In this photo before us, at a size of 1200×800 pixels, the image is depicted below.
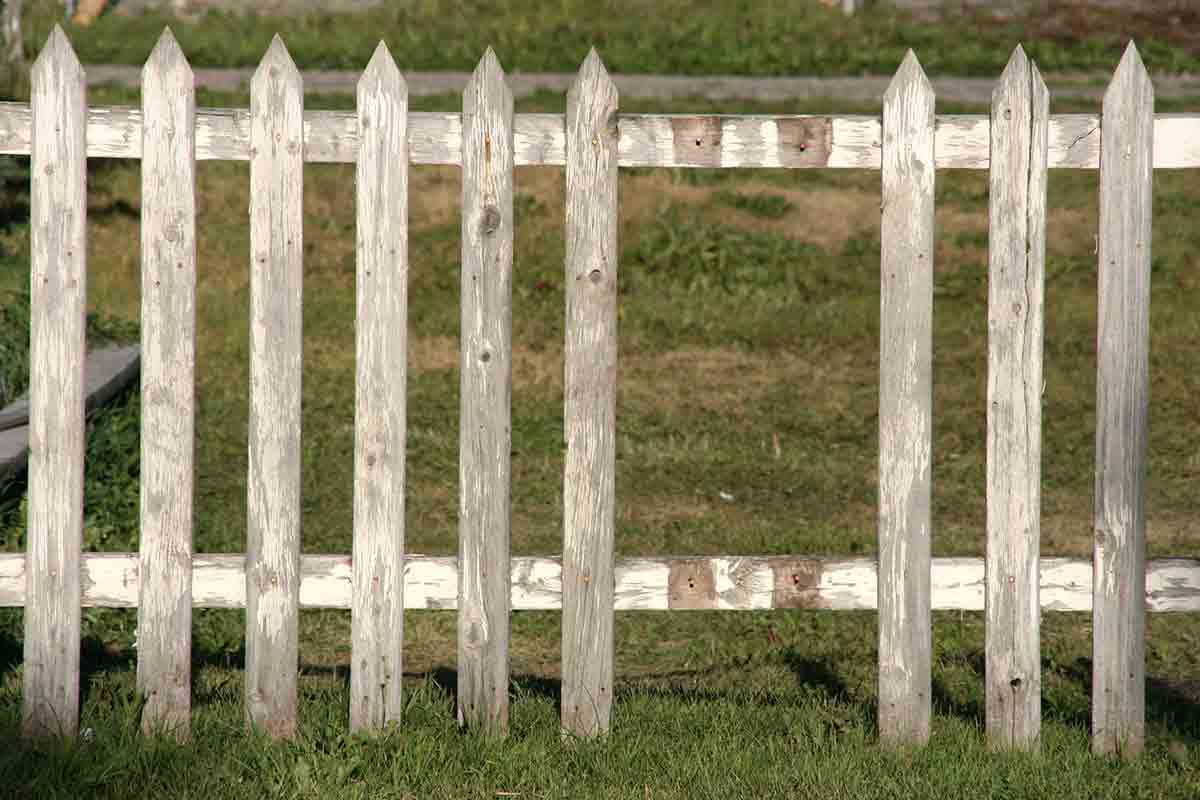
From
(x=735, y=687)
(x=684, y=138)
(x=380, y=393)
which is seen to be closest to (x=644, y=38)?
(x=735, y=687)

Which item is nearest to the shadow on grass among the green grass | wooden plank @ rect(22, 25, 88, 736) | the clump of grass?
wooden plank @ rect(22, 25, 88, 736)

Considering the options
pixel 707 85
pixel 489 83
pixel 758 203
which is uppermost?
pixel 707 85

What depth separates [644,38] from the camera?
60.5ft

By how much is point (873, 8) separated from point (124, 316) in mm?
13094

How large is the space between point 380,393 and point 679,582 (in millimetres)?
882

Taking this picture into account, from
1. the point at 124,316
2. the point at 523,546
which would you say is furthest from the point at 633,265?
the point at 523,546

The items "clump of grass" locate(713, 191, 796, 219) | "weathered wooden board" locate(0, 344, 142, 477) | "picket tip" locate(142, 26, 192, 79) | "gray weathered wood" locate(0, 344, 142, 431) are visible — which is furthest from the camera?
"clump of grass" locate(713, 191, 796, 219)

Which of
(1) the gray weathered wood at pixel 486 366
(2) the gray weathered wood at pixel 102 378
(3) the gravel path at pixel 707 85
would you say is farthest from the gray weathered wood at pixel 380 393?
(3) the gravel path at pixel 707 85

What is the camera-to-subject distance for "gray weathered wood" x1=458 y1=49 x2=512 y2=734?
3.97 metres

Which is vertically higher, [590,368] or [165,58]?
[165,58]

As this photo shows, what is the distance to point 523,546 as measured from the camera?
6625 mm

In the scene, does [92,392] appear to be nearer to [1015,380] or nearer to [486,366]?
[486,366]

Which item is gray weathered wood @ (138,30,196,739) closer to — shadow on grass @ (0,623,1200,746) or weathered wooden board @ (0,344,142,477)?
shadow on grass @ (0,623,1200,746)

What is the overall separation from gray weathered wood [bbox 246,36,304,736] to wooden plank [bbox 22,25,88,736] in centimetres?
42
